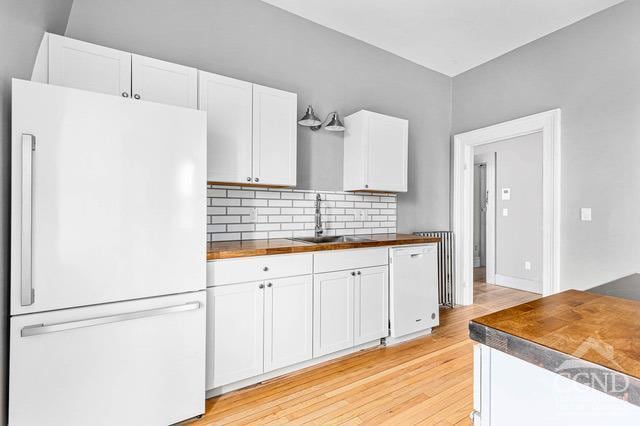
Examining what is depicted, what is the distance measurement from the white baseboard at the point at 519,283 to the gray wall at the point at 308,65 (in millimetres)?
1907

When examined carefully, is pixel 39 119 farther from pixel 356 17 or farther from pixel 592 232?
pixel 592 232

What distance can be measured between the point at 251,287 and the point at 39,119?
1351mm

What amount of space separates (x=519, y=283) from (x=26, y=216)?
572 centimetres

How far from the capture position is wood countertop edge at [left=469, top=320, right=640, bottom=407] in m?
0.56

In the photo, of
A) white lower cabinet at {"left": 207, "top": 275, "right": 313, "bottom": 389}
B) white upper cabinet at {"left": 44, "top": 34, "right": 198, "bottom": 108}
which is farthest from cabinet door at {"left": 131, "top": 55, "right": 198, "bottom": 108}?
white lower cabinet at {"left": 207, "top": 275, "right": 313, "bottom": 389}

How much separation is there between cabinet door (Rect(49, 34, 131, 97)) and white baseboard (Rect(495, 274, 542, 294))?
5446 millimetres

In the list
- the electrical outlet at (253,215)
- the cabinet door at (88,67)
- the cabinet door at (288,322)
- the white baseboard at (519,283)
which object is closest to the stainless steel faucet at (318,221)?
the electrical outlet at (253,215)

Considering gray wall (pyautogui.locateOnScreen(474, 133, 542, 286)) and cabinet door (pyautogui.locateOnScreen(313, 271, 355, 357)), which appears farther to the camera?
gray wall (pyautogui.locateOnScreen(474, 133, 542, 286))

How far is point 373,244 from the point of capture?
2627 mm

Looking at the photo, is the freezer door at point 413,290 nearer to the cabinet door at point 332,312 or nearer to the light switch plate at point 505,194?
the cabinet door at point 332,312

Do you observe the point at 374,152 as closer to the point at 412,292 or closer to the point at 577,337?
the point at 412,292

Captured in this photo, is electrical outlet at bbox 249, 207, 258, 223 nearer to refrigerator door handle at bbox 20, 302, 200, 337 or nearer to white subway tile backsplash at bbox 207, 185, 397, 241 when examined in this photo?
white subway tile backsplash at bbox 207, 185, 397, 241

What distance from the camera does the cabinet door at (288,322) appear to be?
7.02 ft

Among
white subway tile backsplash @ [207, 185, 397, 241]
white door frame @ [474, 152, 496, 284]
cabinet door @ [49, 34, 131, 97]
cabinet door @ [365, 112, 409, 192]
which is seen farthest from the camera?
white door frame @ [474, 152, 496, 284]
